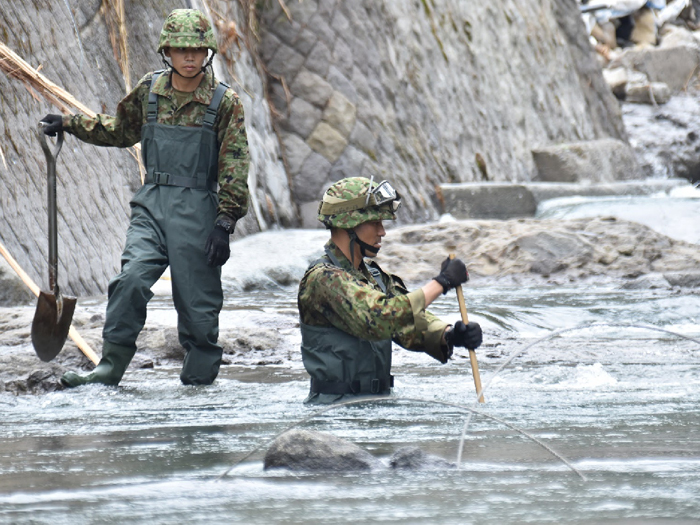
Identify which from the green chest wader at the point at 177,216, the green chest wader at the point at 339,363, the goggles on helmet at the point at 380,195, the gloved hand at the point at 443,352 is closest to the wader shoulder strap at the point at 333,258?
the green chest wader at the point at 339,363

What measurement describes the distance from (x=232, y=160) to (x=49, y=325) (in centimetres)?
124

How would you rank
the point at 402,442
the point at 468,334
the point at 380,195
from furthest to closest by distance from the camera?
the point at 380,195 < the point at 468,334 < the point at 402,442

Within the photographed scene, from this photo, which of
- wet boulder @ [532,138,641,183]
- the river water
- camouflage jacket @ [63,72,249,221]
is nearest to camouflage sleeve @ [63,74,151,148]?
camouflage jacket @ [63,72,249,221]

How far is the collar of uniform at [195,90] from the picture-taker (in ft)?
18.4

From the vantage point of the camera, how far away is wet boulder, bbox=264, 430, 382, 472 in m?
3.32

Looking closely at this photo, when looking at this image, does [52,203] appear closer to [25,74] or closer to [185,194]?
[185,194]

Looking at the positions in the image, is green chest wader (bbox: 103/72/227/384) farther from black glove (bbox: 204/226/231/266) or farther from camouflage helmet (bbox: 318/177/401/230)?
camouflage helmet (bbox: 318/177/401/230)

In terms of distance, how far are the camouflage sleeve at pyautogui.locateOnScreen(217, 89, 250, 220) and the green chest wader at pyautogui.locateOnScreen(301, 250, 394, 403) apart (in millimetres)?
881

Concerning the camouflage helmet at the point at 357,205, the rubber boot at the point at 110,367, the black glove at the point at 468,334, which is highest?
the camouflage helmet at the point at 357,205

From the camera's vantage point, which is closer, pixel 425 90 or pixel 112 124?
pixel 112 124

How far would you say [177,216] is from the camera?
5.55 m

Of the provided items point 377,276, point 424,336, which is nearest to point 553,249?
point 377,276

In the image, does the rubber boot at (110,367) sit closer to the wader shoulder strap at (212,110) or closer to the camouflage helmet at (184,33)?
the wader shoulder strap at (212,110)

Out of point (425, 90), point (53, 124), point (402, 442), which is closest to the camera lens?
point (402, 442)
